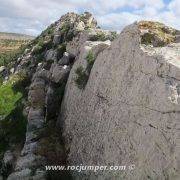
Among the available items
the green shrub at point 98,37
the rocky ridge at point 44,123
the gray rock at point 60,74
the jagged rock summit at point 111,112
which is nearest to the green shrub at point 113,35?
the rocky ridge at point 44,123

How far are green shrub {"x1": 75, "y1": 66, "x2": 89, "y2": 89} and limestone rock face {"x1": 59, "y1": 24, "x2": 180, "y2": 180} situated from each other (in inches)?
25.0

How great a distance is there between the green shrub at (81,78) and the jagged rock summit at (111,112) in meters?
0.03

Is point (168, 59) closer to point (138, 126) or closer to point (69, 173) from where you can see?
point (138, 126)

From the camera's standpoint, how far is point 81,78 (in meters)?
29.2

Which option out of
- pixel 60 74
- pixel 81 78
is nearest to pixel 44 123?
pixel 60 74

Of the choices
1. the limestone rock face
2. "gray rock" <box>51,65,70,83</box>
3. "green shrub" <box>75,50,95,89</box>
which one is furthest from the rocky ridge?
the limestone rock face

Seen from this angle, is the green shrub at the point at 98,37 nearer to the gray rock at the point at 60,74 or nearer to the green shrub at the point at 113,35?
the green shrub at the point at 113,35

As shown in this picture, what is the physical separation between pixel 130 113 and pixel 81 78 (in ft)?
29.8

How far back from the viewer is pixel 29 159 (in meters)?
27.3

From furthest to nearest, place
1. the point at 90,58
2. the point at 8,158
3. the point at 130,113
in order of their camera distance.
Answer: the point at 8,158 < the point at 90,58 < the point at 130,113

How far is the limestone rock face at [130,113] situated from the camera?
1733 centimetres

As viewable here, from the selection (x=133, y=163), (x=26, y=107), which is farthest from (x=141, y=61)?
(x=26, y=107)

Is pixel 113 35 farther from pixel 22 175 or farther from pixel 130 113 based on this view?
pixel 130 113

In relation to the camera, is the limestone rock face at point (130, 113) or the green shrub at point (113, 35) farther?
the green shrub at point (113, 35)
